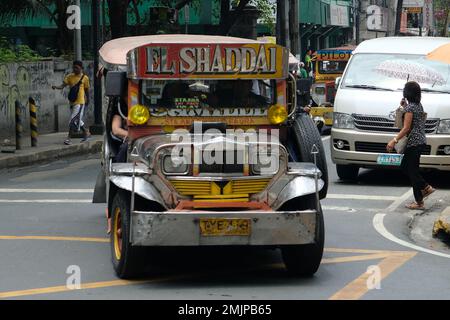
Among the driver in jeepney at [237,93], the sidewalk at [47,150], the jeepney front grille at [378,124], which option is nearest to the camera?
the driver in jeepney at [237,93]

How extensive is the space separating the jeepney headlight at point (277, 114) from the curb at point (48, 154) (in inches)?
409

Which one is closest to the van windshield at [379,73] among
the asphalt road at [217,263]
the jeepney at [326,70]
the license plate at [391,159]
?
the license plate at [391,159]

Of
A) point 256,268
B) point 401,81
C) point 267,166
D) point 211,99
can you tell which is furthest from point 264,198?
point 401,81

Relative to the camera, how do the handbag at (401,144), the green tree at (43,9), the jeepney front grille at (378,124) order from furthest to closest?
the green tree at (43,9) → the jeepney front grille at (378,124) → the handbag at (401,144)

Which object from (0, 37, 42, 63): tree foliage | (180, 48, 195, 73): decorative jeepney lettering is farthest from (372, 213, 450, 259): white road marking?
(0, 37, 42, 63): tree foliage

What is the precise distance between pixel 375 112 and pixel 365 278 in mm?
7320

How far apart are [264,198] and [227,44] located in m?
1.83

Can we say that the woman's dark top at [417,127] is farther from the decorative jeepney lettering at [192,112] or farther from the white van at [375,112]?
the decorative jeepney lettering at [192,112]

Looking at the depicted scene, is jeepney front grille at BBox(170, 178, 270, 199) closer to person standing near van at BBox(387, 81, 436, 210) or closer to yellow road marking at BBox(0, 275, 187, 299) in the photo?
yellow road marking at BBox(0, 275, 187, 299)

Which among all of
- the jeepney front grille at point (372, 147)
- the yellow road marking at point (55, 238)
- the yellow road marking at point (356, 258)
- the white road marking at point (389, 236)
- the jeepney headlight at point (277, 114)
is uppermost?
the jeepney headlight at point (277, 114)

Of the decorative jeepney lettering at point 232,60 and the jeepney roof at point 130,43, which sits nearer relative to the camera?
the decorative jeepney lettering at point 232,60

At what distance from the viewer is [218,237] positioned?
29.7 feet

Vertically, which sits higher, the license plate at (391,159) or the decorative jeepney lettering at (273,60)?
the decorative jeepney lettering at (273,60)

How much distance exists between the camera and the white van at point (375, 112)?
647 inches
